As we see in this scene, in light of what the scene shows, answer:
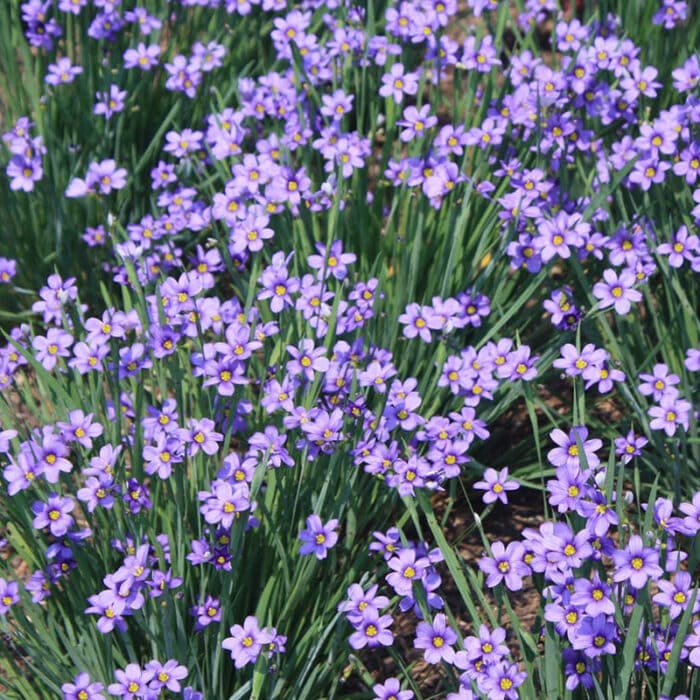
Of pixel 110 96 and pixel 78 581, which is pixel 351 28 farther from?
pixel 78 581

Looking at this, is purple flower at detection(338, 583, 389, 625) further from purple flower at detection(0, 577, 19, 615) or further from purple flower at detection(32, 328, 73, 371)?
purple flower at detection(32, 328, 73, 371)

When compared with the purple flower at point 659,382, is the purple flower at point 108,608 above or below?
below

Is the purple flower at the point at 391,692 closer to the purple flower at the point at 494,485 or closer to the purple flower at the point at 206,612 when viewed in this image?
the purple flower at the point at 206,612

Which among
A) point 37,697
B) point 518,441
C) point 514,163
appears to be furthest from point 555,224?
point 37,697

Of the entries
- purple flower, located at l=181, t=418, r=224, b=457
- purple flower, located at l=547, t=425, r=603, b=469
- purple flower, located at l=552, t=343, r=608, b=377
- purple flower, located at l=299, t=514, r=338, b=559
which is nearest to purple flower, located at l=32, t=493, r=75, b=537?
purple flower, located at l=181, t=418, r=224, b=457

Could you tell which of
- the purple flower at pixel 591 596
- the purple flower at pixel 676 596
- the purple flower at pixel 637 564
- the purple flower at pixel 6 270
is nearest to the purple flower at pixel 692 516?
the purple flower at pixel 676 596
